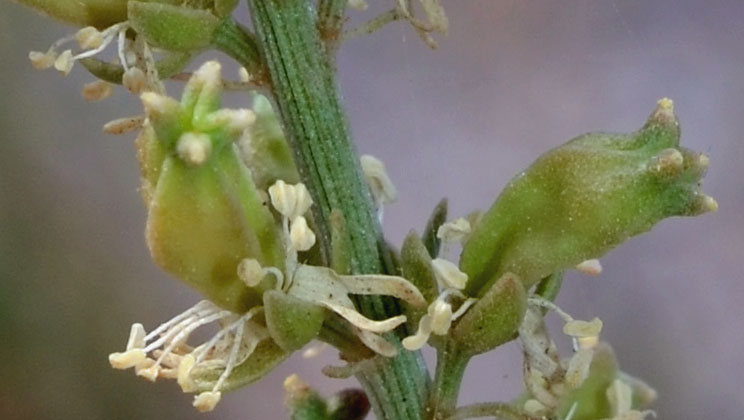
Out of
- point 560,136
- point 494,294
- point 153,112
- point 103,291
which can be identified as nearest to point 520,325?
point 494,294

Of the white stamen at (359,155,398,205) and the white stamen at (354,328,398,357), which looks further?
the white stamen at (359,155,398,205)

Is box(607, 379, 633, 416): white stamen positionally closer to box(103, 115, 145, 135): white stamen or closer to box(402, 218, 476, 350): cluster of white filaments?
box(402, 218, 476, 350): cluster of white filaments

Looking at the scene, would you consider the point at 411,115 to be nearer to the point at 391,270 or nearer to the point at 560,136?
the point at 560,136

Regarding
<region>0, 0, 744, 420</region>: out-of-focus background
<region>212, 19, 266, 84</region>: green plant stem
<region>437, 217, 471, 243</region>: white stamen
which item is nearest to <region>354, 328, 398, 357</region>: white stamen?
<region>437, 217, 471, 243</region>: white stamen

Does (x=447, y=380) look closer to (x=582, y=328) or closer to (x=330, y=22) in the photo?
(x=582, y=328)

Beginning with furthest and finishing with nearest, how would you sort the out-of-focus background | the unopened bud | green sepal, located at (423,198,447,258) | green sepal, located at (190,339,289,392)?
1. the out-of-focus background
2. green sepal, located at (423,198,447,258)
3. green sepal, located at (190,339,289,392)
4. the unopened bud
